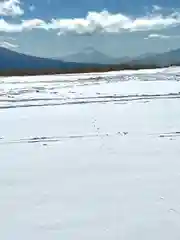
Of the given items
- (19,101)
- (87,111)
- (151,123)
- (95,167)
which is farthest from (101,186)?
(19,101)

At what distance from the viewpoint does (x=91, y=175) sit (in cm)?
595

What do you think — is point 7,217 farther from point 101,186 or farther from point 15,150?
point 15,150

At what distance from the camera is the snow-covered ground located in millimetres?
4234

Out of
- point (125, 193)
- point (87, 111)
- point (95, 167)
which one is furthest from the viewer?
point (87, 111)

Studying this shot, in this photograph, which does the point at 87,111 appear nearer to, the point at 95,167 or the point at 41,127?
the point at 41,127

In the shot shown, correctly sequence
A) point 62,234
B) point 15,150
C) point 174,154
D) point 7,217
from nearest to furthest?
1. point 62,234
2. point 7,217
3. point 174,154
4. point 15,150

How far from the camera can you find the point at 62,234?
160 inches

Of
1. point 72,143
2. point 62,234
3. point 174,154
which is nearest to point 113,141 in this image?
point 72,143

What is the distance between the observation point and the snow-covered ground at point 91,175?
4.23 metres

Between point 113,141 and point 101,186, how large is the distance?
116 inches

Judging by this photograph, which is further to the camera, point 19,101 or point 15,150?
point 19,101

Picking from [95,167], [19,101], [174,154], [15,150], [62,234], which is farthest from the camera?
[19,101]

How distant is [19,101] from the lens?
15797 millimetres

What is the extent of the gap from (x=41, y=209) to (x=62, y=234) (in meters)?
0.67
